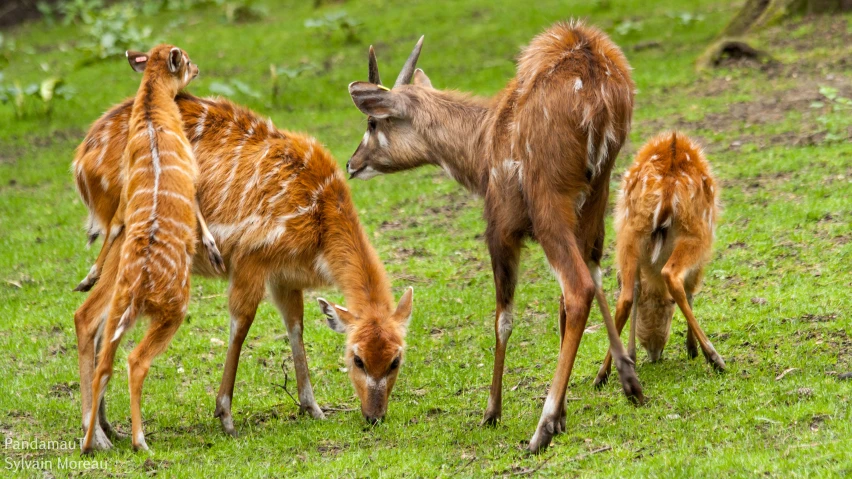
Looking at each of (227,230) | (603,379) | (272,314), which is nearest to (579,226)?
(603,379)

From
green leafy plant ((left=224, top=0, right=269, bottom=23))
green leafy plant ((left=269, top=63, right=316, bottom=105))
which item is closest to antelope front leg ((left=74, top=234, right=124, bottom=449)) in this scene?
green leafy plant ((left=269, top=63, right=316, bottom=105))

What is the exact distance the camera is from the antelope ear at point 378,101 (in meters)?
6.26

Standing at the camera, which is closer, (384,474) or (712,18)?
(384,474)

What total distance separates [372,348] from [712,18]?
13.4 metres

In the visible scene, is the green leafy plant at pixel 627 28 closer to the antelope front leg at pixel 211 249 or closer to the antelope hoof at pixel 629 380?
the antelope hoof at pixel 629 380

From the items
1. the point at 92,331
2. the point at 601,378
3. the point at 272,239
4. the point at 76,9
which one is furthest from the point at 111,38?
the point at 601,378

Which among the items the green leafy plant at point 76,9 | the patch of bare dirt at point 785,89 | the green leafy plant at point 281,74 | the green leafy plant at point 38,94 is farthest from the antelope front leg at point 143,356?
the green leafy plant at point 76,9

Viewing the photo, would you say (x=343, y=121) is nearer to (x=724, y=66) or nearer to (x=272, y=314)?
(x=724, y=66)

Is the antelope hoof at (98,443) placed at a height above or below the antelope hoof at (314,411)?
above

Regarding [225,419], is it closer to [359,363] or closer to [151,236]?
[359,363]

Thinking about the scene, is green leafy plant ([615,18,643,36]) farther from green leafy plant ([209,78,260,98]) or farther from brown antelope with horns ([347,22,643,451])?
brown antelope with horns ([347,22,643,451])

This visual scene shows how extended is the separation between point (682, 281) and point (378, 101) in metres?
2.17

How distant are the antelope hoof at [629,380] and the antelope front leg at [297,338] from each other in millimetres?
1920

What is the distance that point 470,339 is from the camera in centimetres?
749
